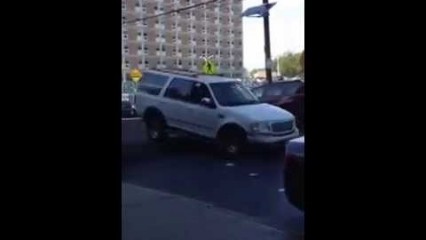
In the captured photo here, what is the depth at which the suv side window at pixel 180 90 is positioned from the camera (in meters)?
9.70

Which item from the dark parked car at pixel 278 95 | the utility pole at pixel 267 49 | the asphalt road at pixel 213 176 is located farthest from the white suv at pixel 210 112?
the utility pole at pixel 267 49

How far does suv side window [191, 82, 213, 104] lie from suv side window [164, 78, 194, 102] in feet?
0.23

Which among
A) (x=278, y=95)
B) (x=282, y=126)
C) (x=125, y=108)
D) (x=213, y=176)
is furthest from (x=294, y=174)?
(x=278, y=95)

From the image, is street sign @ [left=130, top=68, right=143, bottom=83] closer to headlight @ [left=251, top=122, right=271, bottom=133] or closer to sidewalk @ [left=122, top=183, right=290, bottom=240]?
sidewalk @ [left=122, top=183, right=290, bottom=240]

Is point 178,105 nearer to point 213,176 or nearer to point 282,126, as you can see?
point 282,126

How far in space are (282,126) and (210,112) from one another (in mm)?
1295

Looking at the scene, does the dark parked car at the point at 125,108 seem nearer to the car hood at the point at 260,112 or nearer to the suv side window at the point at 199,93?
the suv side window at the point at 199,93

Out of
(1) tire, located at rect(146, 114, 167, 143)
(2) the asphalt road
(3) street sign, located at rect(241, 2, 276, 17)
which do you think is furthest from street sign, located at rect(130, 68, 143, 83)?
(1) tire, located at rect(146, 114, 167, 143)

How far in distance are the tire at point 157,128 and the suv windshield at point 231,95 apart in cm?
104

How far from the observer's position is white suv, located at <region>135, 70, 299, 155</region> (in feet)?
31.2

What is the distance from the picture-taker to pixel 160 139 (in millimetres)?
9906
